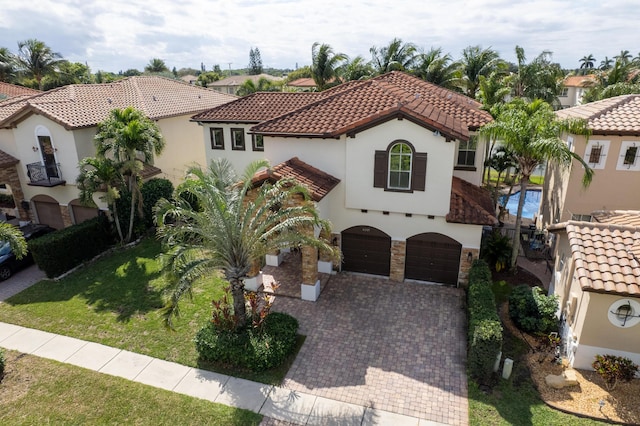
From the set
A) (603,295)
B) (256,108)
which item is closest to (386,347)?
(603,295)

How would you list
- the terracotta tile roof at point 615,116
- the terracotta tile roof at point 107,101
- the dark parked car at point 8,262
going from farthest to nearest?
the terracotta tile roof at point 107,101 → the dark parked car at point 8,262 → the terracotta tile roof at point 615,116

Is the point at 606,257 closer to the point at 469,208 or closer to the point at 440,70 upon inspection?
the point at 469,208

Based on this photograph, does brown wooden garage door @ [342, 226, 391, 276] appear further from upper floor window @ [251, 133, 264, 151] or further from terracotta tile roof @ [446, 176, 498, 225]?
upper floor window @ [251, 133, 264, 151]

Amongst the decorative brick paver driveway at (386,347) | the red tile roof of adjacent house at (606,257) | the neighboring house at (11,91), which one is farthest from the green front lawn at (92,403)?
the neighboring house at (11,91)

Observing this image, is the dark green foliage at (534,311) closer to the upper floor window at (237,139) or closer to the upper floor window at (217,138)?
the upper floor window at (237,139)

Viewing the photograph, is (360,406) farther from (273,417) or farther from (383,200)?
(383,200)

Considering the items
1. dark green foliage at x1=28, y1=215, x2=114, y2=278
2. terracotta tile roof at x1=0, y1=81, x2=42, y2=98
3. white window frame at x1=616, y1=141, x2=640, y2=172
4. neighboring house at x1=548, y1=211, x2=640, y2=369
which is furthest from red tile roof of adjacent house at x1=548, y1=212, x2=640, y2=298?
terracotta tile roof at x1=0, y1=81, x2=42, y2=98
